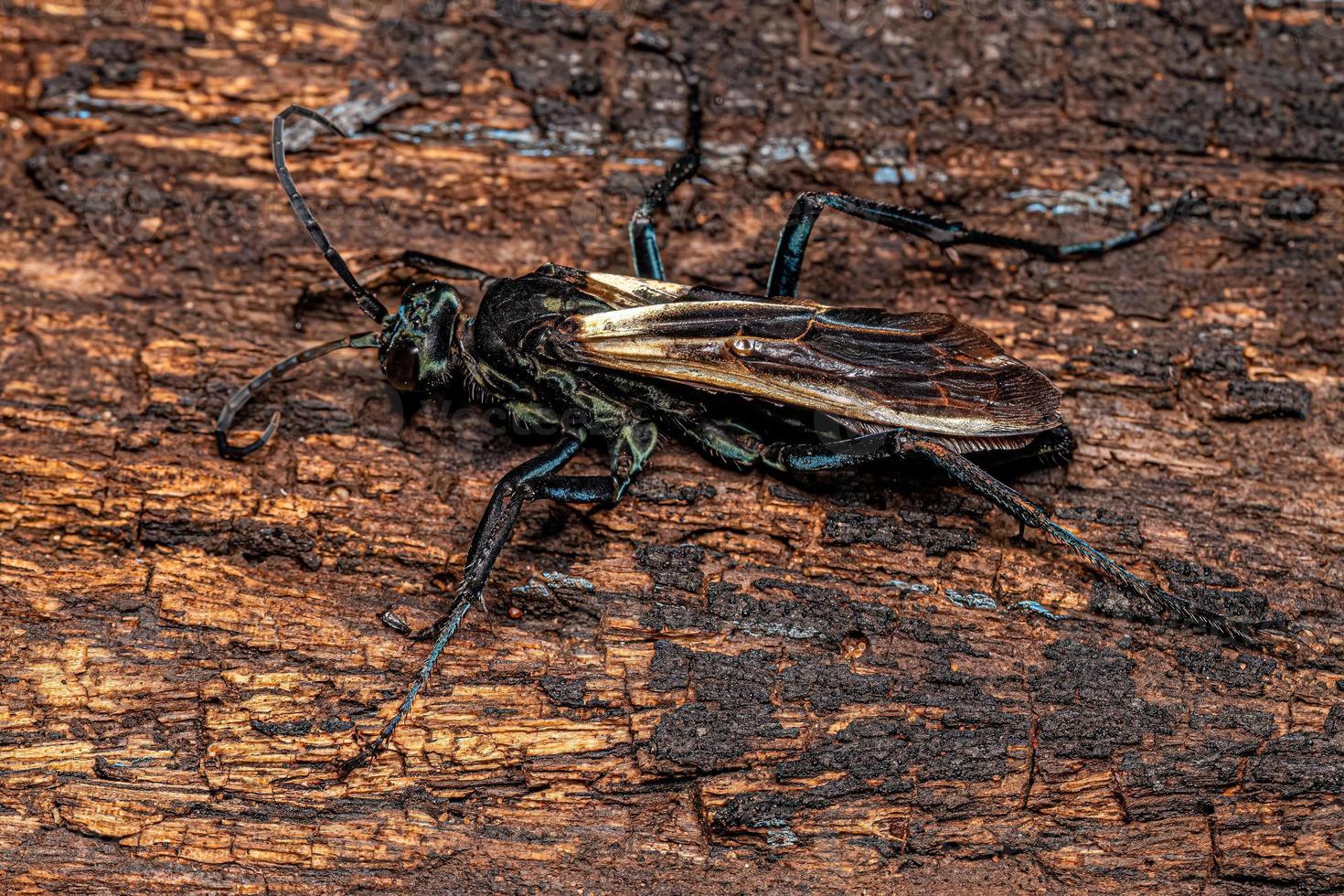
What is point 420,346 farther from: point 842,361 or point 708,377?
point 842,361

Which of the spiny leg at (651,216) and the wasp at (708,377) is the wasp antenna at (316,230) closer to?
the wasp at (708,377)

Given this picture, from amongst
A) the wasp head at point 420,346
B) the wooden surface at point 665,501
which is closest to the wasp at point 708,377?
the wasp head at point 420,346

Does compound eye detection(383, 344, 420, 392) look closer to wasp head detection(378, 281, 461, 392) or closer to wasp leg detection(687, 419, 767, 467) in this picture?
wasp head detection(378, 281, 461, 392)

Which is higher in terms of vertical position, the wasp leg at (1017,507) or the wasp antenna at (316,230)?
the wasp antenna at (316,230)

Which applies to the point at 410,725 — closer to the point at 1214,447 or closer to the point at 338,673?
the point at 338,673

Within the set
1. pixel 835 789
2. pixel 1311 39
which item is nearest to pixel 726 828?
pixel 835 789

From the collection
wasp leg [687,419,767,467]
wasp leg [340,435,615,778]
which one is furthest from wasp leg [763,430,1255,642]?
wasp leg [340,435,615,778]
